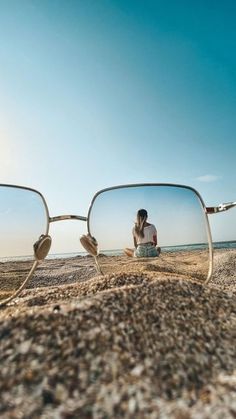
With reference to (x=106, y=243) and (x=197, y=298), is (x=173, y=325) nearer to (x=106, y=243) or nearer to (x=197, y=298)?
(x=197, y=298)

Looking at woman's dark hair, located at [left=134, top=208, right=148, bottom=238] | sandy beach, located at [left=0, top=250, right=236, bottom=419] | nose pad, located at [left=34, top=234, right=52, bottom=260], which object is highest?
woman's dark hair, located at [left=134, top=208, right=148, bottom=238]

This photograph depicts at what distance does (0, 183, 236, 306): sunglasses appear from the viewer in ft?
8.72

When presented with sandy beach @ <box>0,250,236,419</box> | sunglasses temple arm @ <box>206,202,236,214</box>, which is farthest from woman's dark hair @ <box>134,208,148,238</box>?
sandy beach @ <box>0,250,236,419</box>

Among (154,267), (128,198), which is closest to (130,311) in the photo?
(128,198)

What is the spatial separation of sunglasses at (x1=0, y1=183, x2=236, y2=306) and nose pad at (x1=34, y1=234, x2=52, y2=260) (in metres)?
0.25

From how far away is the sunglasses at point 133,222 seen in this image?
8.72 ft

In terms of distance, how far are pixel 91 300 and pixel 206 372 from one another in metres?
0.60

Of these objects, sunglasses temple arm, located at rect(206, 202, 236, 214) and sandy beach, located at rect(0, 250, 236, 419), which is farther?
sunglasses temple arm, located at rect(206, 202, 236, 214)

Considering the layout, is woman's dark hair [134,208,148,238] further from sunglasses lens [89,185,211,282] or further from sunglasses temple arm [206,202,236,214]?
sunglasses temple arm [206,202,236,214]

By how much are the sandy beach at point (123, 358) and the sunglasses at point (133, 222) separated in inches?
41.1

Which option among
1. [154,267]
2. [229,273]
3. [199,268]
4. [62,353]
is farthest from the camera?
[229,273]

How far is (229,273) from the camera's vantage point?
541 centimetres

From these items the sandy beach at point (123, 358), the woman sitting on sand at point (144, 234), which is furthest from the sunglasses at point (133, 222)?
the sandy beach at point (123, 358)

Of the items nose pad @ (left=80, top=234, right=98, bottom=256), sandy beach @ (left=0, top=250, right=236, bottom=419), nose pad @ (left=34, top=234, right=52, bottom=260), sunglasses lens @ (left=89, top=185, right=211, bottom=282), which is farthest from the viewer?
sunglasses lens @ (left=89, top=185, right=211, bottom=282)
